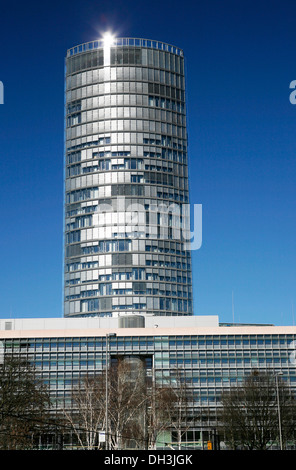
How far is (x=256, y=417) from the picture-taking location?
9875cm

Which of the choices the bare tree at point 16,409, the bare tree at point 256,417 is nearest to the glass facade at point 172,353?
the bare tree at point 256,417

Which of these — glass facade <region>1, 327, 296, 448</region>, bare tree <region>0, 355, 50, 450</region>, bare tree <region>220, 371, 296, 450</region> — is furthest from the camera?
glass facade <region>1, 327, 296, 448</region>

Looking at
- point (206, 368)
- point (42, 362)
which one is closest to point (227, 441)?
point (206, 368)

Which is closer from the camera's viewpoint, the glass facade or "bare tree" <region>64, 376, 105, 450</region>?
"bare tree" <region>64, 376, 105, 450</region>

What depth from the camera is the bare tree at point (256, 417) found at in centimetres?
9775

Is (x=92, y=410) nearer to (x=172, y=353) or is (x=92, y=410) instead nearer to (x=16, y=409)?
(x=16, y=409)

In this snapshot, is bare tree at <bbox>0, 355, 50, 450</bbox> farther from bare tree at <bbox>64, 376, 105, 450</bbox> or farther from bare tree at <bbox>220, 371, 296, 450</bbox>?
bare tree at <bbox>220, 371, 296, 450</bbox>

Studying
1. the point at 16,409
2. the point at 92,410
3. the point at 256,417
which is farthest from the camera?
the point at 92,410

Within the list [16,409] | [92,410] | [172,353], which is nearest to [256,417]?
[92,410]

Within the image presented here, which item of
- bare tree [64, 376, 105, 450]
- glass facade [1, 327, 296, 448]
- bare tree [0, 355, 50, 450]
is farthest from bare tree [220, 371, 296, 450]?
bare tree [0, 355, 50, 450]

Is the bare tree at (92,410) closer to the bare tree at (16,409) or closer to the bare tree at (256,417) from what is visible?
the bare tree at (256,417)

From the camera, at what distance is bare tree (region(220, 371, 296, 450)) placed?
97.8m

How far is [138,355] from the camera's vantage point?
492 feet

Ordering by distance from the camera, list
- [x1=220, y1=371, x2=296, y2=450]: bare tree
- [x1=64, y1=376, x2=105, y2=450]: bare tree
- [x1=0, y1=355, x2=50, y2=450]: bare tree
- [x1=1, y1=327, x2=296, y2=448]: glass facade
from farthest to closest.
A: [x1=1, y1=327, x2=296, y2=448]: glass facade < [x1=220, y1=371, x2=296, y2=450]: bare tree < [x1=64, y1=376, x2=105, y2=450]: bare tree < [x1=0, y1=355, x2=50, y2=450]: bare tree
